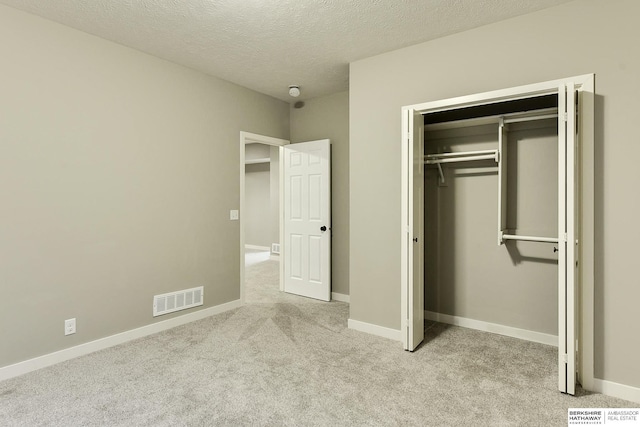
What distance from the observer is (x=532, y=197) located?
10.4ft

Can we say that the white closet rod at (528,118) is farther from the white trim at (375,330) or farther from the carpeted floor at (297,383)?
the white trim at (375,330)

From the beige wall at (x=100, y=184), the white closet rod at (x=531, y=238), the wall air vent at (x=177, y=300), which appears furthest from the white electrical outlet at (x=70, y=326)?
the white closet rod at (x=531, y=238)

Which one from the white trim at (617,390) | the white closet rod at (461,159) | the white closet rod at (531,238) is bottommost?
the white trim at (617,390)

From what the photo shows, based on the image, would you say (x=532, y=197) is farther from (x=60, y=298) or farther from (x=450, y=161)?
(x=60, y=298)

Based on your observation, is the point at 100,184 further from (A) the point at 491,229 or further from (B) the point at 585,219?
(B) the point at 585,219

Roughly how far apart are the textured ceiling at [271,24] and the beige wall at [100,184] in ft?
0.94

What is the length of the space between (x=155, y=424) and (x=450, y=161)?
312 centimetres

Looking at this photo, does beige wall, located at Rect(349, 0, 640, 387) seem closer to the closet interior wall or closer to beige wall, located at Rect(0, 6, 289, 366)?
the closet interior wall

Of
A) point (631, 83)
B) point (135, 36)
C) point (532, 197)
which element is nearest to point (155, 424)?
point (135, 36)

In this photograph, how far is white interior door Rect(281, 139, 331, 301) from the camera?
454cm

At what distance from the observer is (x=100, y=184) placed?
120 inches

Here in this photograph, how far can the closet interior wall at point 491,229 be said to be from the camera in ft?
10.2

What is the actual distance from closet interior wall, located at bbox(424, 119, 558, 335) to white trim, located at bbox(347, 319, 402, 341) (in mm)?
683

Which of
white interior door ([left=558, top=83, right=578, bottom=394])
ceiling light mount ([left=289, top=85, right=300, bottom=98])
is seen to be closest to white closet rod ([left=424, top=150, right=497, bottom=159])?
white interior door ([left=558, top=83, right=578, bottom=394])
